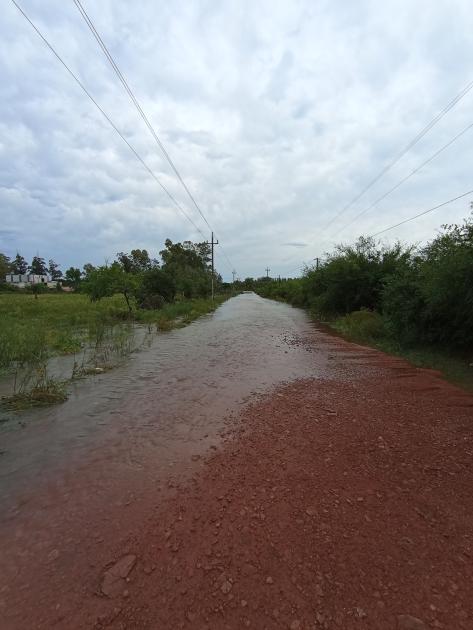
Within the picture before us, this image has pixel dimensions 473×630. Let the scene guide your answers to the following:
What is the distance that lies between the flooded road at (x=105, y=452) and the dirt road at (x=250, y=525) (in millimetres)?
25

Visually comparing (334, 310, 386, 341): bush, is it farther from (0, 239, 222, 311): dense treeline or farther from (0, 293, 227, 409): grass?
(0, 239, 222, 311): dense treeline

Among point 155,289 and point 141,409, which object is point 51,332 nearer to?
point 141,409

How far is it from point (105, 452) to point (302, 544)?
300 centimetres

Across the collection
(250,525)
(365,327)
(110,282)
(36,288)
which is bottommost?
(250,525)

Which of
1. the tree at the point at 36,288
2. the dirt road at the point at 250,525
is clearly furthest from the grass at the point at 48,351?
the tree at the point at 36,288

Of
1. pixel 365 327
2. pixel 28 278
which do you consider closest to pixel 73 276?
pixel 28 278

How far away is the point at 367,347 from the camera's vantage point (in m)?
13.1

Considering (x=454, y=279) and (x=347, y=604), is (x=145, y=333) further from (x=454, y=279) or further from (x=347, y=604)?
(x=347, y=604)

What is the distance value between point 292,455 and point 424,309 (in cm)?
968

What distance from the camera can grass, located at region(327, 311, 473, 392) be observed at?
862 cm

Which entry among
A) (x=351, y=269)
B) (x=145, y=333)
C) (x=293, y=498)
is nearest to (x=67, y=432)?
(x=293, y=498)

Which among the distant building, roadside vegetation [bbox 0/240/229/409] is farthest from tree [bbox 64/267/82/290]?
roadside vegetation [bbox 0/240/229/409]

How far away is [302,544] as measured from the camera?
2.87 m

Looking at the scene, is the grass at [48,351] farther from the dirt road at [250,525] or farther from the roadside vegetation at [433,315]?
the roadside vegetation at [433,315]
